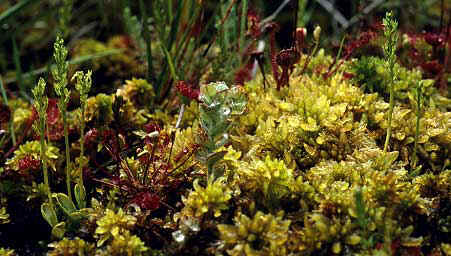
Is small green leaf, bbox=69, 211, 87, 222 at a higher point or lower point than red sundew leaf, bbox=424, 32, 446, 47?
lower

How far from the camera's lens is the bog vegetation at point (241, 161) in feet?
4.25

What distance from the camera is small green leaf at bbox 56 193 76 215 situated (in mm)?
1433

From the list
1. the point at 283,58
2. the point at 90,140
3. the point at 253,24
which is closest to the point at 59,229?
the point at 90,140

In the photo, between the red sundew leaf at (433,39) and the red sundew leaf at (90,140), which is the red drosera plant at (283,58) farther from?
the red sundew leaf at (90,140)

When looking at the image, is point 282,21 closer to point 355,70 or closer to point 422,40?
point 422,40

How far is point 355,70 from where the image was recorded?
1.84 meters

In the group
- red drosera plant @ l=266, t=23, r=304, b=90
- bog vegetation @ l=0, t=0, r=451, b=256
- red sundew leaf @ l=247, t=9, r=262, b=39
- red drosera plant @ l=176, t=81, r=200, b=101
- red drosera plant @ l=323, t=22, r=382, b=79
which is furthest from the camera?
red sundew leaf @ l=247, t=9, r=262, b=39

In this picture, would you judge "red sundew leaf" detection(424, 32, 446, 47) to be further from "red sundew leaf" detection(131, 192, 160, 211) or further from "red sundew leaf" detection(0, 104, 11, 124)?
"red sundew leaf" detection(0, 104, 11, 124)

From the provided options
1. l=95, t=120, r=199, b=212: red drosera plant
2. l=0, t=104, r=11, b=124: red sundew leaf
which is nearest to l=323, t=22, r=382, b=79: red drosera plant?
l=95, t=120, r=199, b=212: red drosera plant

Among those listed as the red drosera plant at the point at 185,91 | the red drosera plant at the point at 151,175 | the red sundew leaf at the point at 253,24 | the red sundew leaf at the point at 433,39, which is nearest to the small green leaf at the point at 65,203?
the red drosera plant at the point at 151,175

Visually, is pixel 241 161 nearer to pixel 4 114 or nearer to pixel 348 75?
pixel 348 75

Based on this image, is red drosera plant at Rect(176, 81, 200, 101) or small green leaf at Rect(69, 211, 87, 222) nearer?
small green leaf at Rect(69, 211, 87, 222)

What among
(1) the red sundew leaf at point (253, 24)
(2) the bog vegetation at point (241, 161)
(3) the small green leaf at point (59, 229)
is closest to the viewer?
(2) the bog vegetation at point (241, 161)

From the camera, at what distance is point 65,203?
145 cm
